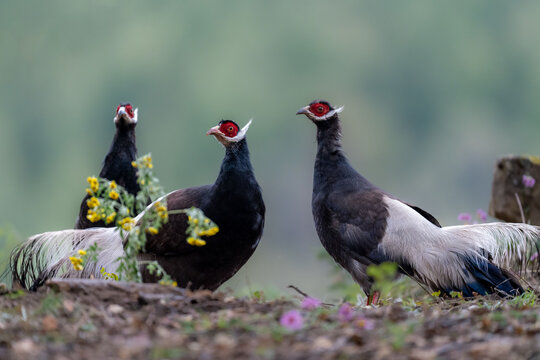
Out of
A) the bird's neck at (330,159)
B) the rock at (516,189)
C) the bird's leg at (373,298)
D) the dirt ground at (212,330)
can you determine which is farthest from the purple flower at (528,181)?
the dirt ground at (212,330)

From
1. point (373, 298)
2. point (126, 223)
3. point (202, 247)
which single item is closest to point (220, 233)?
point (202, 247)

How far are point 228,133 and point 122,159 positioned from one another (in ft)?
4.43

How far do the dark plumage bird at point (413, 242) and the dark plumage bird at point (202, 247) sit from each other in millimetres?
696

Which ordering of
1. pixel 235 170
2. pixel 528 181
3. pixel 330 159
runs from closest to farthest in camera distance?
1. pixel 235 170
2. pixel 330 159
3. pixel 528 181

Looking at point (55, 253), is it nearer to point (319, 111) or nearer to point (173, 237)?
point (173, 237)

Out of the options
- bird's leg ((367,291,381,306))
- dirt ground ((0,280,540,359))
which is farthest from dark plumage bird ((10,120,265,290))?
dirt ground ((0,280,540,359))

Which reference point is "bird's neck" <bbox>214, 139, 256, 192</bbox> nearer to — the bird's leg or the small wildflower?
the small wildflower

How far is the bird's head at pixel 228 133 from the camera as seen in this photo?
17.3ft

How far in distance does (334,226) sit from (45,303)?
9.14 ft

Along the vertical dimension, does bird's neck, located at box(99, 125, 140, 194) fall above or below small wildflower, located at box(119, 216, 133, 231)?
above

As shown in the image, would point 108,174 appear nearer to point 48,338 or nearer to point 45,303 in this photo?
point 45,303

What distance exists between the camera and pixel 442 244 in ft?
17.8

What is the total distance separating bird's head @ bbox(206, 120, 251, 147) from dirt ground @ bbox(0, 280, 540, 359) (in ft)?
5.92

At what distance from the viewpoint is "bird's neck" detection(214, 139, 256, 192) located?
514 cm
